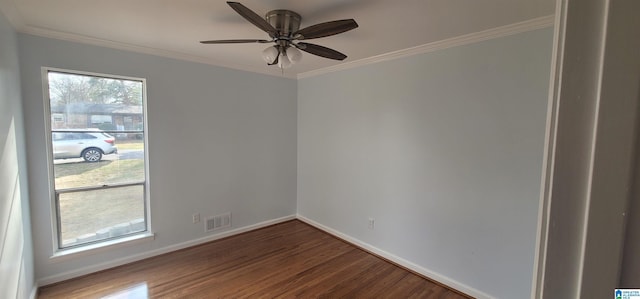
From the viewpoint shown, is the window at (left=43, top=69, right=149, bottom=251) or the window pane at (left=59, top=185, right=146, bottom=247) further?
the window pane at (left=59, top=185, right=146, bottom=247)

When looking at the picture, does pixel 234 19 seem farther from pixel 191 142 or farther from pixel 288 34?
pixel 191 142

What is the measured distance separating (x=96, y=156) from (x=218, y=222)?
159 cm

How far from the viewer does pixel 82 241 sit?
2867 millimetres

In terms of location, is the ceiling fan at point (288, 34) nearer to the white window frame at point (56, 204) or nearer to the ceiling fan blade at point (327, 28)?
the ceiling fan blade at point (327, 28)

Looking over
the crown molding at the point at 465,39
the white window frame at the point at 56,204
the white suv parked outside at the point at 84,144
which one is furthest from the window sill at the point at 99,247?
the crown molding at the point at 465,39

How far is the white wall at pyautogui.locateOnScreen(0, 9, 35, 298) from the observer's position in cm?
170

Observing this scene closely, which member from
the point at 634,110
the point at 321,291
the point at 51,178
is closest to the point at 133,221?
the point at 51,178

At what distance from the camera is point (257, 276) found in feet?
9.31

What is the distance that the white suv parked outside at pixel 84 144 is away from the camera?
2635mm

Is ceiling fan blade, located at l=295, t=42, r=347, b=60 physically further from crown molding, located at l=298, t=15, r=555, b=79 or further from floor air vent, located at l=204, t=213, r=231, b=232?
floor air vent, located at l=204, t=213, r=231, b=232

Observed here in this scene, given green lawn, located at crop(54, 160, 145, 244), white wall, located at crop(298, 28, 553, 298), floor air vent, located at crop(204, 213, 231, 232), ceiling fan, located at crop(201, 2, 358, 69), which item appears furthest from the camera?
floor air vent, located at crop(204, 213, 231, 232)

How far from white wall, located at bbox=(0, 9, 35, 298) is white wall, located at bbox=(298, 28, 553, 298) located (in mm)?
3083

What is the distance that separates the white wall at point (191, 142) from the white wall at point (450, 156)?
3.21 ft

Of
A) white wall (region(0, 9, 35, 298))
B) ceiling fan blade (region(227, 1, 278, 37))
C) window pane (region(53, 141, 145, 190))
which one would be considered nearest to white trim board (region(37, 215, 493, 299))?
white wall (region(0, 9, 35, 298))
